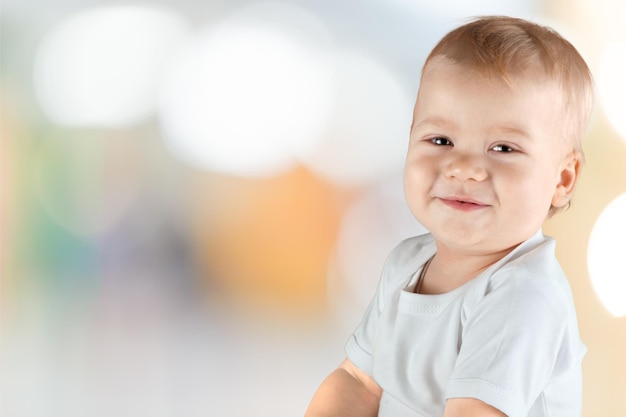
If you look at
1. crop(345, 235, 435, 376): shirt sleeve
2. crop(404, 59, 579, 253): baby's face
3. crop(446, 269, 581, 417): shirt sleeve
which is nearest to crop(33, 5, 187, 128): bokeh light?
crop(345, 235, 435, 376): shirt sleeve

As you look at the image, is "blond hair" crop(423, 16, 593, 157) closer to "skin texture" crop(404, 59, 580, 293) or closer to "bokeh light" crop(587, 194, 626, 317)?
"skin texture" crop(404, 59, 580, 293)

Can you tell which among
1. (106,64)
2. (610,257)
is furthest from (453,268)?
(106,64)

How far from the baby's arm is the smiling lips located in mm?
272

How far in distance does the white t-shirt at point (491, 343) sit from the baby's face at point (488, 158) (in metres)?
0.04

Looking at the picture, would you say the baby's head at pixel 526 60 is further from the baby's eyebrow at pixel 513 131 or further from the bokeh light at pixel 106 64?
the bokeh light at pixel 106 64

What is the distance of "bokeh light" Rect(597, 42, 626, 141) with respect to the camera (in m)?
1.61

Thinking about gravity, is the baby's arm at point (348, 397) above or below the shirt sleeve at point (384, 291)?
below

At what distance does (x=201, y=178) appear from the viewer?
1715mm

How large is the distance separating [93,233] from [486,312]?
3.18 ft

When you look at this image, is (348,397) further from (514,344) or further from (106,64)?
(106,64)

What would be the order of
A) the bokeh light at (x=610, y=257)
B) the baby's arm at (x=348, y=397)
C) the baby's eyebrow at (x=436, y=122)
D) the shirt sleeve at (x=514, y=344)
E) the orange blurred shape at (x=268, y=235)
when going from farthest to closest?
the orange blurred shape at (x=268, y=235) < the bokeh light at (x=610, y=257) < the baby's arm at (x=348, y=397) < the baby's eyebrow at (x=436, y=122) < the shirt sleeve at (x=514, y=344)

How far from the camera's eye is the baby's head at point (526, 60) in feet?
3.14

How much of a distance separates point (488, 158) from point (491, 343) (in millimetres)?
198

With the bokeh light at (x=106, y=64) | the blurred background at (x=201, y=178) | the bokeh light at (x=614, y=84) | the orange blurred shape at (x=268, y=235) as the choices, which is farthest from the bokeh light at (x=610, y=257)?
the bokeh light at (x=106, y=64)
